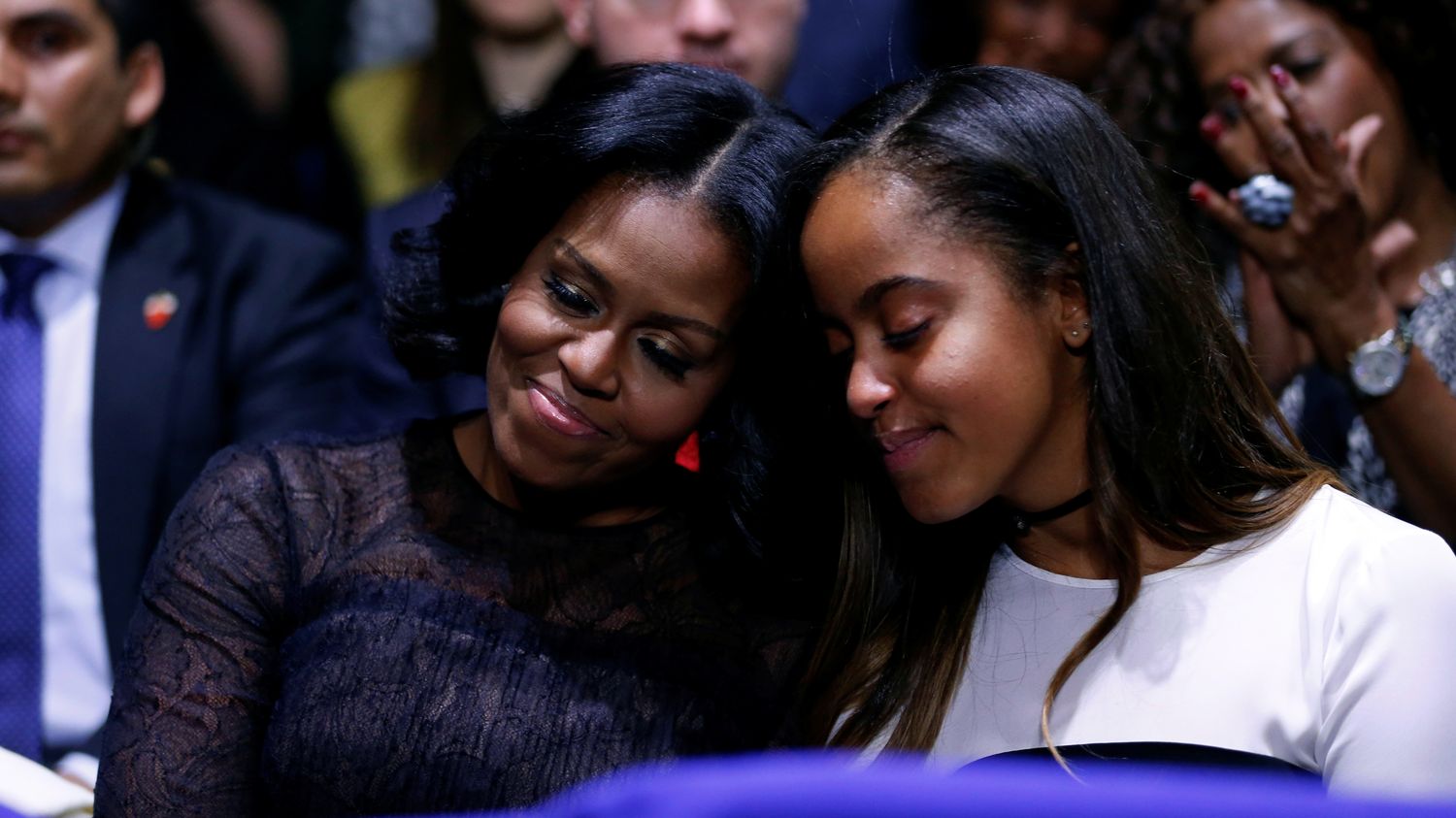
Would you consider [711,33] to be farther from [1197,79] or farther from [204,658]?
[204,658]

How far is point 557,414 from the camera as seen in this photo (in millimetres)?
1692

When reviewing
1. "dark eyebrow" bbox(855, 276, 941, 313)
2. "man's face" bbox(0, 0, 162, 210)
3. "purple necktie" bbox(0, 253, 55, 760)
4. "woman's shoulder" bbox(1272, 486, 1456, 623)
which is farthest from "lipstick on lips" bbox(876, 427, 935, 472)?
"man's face" bbox(0, 0, 162, 210)

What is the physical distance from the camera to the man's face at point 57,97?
2467mm

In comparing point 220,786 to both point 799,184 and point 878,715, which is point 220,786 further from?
point 799,184

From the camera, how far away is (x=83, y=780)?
205 centimetres

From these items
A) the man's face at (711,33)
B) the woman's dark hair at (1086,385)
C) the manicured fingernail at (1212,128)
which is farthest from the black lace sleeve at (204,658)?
the manicured fingernail at (1212,128)

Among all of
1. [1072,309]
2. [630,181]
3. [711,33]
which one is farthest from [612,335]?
[711,33]

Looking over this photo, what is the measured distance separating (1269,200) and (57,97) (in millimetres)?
1733

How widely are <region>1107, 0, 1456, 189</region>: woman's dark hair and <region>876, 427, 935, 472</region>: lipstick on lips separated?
78cm

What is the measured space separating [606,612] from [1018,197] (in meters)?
0.59

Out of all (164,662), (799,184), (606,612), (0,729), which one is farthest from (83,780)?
(799,184)

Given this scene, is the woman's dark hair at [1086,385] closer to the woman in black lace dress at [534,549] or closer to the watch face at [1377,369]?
the woman in black lace dress at [534,549]

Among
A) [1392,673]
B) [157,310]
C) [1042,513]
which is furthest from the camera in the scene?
[157,310]

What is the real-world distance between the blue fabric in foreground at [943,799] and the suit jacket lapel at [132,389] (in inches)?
70.4
